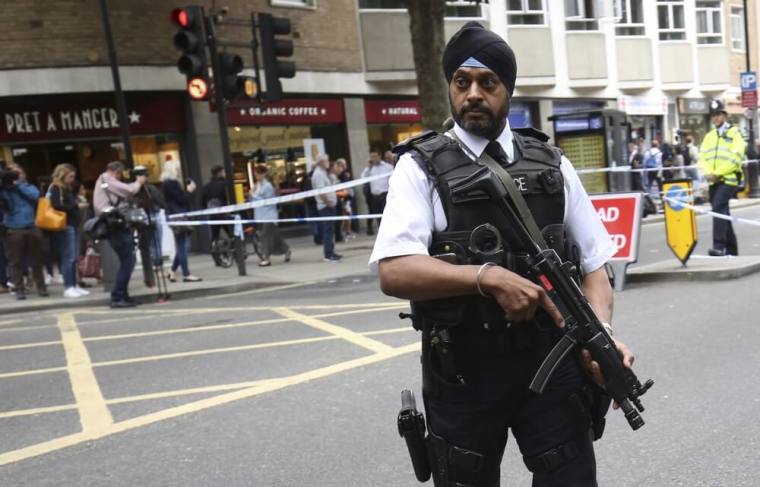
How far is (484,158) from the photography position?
6.81ft

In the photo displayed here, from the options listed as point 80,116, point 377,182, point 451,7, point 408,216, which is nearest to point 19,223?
point 80,116

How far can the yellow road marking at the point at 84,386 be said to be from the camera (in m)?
4.73

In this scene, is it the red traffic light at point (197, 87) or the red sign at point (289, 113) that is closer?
the red traffic light at point (197, 87)

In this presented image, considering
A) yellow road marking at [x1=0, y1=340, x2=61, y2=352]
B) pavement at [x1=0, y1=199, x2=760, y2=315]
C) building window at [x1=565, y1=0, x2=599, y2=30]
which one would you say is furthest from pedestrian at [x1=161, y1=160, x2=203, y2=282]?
building window at [x1=565, y1=0, x2=599, y2=30]

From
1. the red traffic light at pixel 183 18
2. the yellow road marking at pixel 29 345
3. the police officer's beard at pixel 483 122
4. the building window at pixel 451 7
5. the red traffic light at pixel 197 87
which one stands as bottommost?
the yellow road marking at pixel 29 345

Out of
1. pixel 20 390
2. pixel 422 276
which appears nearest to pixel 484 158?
pixel 422 276

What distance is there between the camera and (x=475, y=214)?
200 centimetres

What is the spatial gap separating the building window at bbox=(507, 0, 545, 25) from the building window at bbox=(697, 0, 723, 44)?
31.1 feet

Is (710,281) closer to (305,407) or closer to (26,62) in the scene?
(305,407)

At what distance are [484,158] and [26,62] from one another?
13.7 metres

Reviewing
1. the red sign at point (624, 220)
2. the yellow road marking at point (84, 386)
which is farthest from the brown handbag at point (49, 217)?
the red sign at point (624, 220)

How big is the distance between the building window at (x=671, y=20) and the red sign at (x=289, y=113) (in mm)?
15359

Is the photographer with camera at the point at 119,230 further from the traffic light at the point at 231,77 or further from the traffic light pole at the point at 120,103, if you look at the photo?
the traffic light at the point at 231,77

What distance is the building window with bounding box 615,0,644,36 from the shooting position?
25859 millimetres
